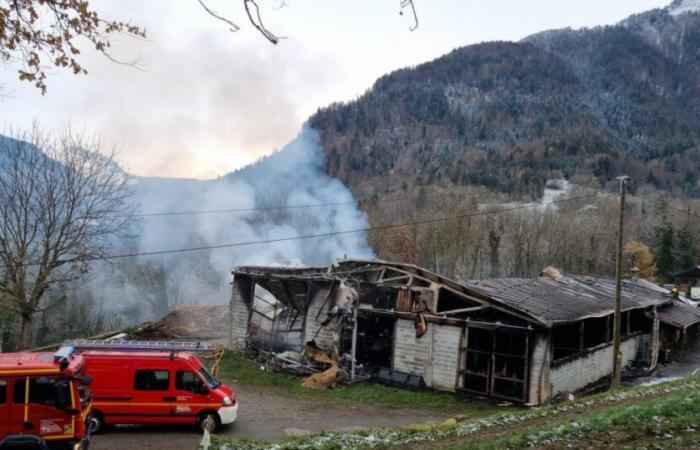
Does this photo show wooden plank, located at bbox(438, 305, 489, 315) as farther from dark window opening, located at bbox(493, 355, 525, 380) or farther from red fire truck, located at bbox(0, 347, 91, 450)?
red fire truck, located at bbox(0, 347, 91, 450)

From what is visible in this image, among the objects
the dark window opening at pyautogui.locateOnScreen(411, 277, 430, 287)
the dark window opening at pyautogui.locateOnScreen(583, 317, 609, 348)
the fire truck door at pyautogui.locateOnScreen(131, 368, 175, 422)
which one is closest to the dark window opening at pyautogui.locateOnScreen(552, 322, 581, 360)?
the dark window opening at pyautogui.locateOnScreen(583, 317, 609, 348)

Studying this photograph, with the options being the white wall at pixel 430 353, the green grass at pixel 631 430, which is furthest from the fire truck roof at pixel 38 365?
the white wall at pixel 430 353

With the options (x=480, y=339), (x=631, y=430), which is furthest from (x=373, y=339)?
(x=631, y=430)

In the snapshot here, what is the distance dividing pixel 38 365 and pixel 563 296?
887 inches

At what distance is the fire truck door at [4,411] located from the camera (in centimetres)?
1065

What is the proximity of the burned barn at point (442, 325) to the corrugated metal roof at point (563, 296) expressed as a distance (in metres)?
0.11

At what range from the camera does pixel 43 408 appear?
10.7 m

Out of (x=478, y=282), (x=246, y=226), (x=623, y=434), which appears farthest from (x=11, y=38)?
(x=246, y=226)

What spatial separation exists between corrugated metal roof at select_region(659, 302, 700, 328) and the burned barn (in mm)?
1267

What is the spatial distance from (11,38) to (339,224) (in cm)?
5288

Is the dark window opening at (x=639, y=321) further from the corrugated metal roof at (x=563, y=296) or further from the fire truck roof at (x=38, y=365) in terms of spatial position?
the fire truck roof at (x=38, y=365)

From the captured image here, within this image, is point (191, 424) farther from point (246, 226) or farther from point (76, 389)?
point (246, 226)

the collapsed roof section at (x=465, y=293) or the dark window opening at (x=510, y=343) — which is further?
the dark window opening at (x=510, y=343)

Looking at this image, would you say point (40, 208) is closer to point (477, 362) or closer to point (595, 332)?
point (477, 362)
